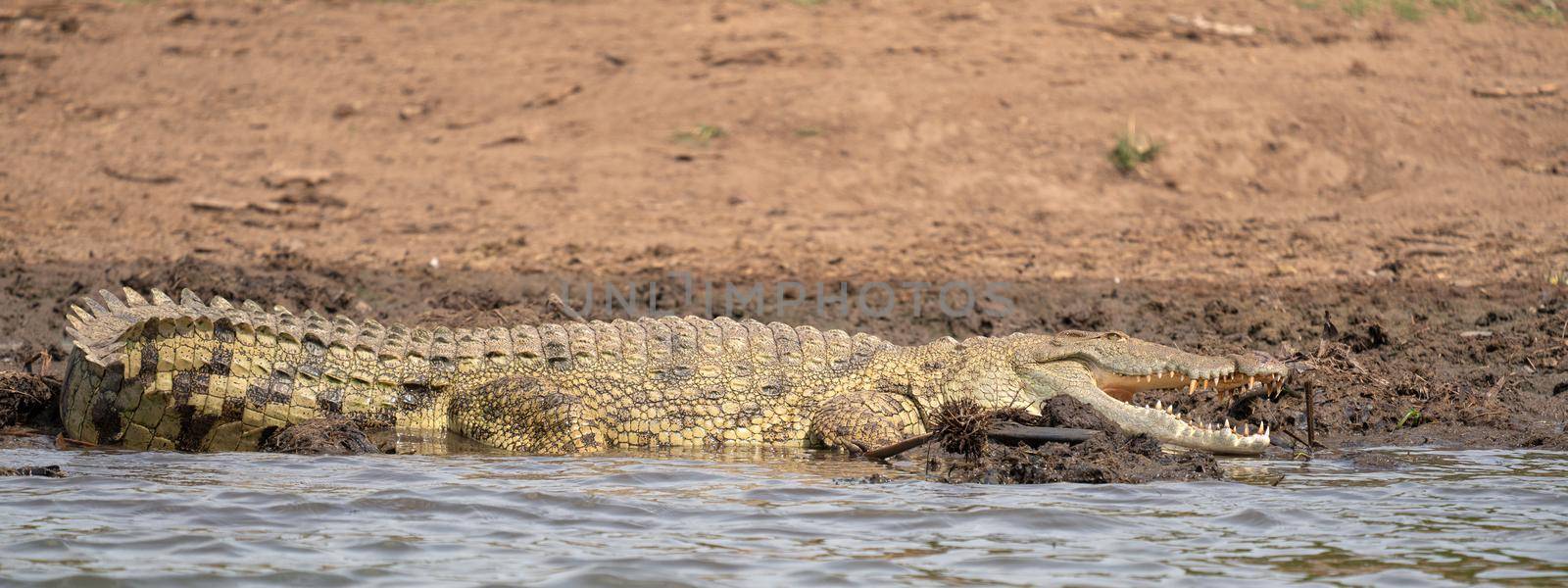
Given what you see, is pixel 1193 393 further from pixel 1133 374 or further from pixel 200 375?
pixel 200 375

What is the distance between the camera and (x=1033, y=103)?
40.5ft

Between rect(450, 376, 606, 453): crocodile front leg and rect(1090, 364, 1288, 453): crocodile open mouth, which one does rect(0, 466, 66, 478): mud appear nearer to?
rect(450, 376, 606, 453): crocodile front leg

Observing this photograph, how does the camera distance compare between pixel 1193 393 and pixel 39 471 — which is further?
pixel 1193 393

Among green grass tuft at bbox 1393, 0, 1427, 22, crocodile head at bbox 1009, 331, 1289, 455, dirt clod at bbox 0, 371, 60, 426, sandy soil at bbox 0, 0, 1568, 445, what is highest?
green grass tuft at bbox 1393, 0, 1427, 22

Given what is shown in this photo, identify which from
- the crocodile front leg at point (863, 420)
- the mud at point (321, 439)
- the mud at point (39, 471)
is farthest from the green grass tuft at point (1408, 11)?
the mud at point (39, 471)

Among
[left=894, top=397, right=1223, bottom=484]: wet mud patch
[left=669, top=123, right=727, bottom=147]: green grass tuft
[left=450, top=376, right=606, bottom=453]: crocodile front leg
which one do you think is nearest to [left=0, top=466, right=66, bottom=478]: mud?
[left=450, top=376, right=606, bottom=453]: crocodile front leg

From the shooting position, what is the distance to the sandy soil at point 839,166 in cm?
897

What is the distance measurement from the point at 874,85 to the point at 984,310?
3978mm

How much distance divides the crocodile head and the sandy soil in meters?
0.82

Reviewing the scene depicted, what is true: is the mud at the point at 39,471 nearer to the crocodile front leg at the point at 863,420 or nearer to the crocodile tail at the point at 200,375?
the crocodile tail at the point at 200,375

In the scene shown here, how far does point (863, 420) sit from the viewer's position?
6.54 m

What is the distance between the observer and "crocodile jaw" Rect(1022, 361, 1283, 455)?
624cm

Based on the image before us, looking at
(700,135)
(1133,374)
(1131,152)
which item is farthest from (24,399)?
(1131,152)

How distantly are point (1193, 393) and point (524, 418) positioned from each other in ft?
9.58
